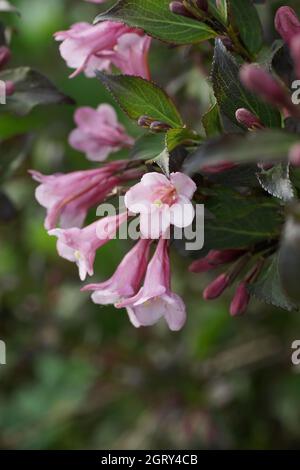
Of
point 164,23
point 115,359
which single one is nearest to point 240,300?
point 164,23

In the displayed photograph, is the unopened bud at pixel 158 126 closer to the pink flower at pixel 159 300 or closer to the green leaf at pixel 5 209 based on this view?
the pink flower at pixel 159 300

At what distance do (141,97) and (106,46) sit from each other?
127 millimetres

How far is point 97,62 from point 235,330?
1.35 metres

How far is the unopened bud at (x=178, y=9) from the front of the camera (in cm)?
98

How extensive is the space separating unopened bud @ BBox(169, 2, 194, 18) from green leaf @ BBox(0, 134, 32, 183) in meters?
0.48

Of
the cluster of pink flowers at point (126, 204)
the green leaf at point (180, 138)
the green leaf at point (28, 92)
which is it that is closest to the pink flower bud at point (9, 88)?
the green leaf at point (28, 92)

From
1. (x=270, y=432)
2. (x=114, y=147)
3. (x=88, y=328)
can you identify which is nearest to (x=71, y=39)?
(x=114, y=147)

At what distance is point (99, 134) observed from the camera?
1.22m

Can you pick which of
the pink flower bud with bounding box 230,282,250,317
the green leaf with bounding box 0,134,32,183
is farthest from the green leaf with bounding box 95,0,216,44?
the green leaf with bounding box 0,134,32,183

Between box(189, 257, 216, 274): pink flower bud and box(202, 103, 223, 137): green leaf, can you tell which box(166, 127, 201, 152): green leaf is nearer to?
box(202, 103, 223, 137): green leaf

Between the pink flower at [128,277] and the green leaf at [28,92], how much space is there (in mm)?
286

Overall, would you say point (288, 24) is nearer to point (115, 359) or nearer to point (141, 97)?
point (141, 97)

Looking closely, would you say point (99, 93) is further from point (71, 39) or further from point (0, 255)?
point (71, 39)

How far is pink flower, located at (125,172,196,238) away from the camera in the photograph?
0.92 metres
